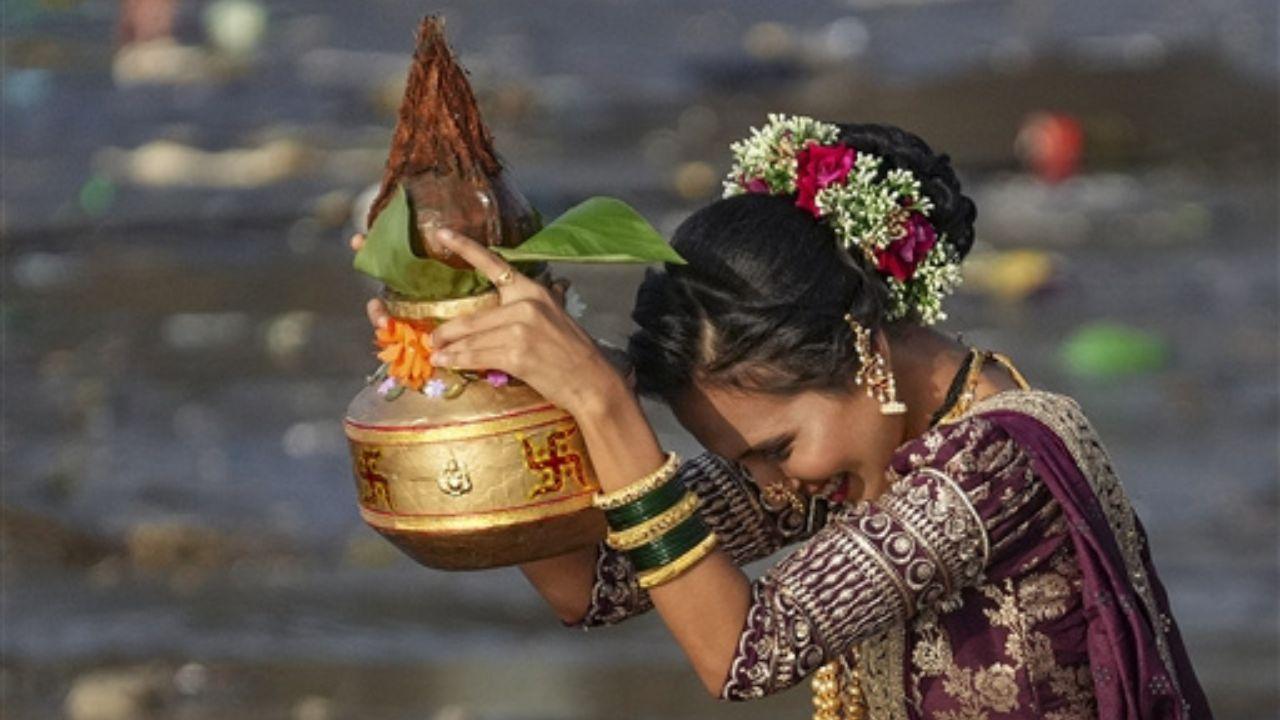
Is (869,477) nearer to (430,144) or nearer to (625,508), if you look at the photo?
(625,508)

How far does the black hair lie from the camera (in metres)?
3.60

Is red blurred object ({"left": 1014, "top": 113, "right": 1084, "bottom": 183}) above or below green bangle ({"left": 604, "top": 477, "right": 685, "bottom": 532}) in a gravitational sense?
below

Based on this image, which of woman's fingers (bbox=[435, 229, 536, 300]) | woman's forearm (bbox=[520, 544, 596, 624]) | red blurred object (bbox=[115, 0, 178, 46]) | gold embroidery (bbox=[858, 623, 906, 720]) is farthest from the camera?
red blurred object (bbox=[115, 0, 178, 46])

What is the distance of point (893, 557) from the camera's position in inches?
139

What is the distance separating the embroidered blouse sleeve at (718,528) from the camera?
3.97 meters

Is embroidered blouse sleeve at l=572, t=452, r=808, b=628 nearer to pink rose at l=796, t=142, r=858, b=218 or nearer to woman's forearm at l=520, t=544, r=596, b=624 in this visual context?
woman's forearm at l=520, t=544, r=596, b=624

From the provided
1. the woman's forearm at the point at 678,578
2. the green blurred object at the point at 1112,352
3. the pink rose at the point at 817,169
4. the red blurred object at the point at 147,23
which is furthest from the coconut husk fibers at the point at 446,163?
the red blurred object at the point at 147,23

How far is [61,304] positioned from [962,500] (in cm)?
1094

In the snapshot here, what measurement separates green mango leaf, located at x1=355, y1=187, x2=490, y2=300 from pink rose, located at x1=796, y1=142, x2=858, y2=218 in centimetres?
58

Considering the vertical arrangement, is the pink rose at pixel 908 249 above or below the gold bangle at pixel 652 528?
above

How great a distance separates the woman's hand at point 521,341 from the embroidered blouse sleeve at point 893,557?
1.30 ft

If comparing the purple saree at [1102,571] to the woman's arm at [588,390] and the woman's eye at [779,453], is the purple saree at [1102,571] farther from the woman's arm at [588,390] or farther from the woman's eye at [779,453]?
the woman's arm at [588,390]

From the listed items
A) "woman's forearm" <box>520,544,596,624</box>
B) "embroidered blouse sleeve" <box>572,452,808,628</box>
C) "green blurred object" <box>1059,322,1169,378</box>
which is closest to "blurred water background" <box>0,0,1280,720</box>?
"green blurred object" <box>1059,322,1169,378</box>

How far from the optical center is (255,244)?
50.5 feet
